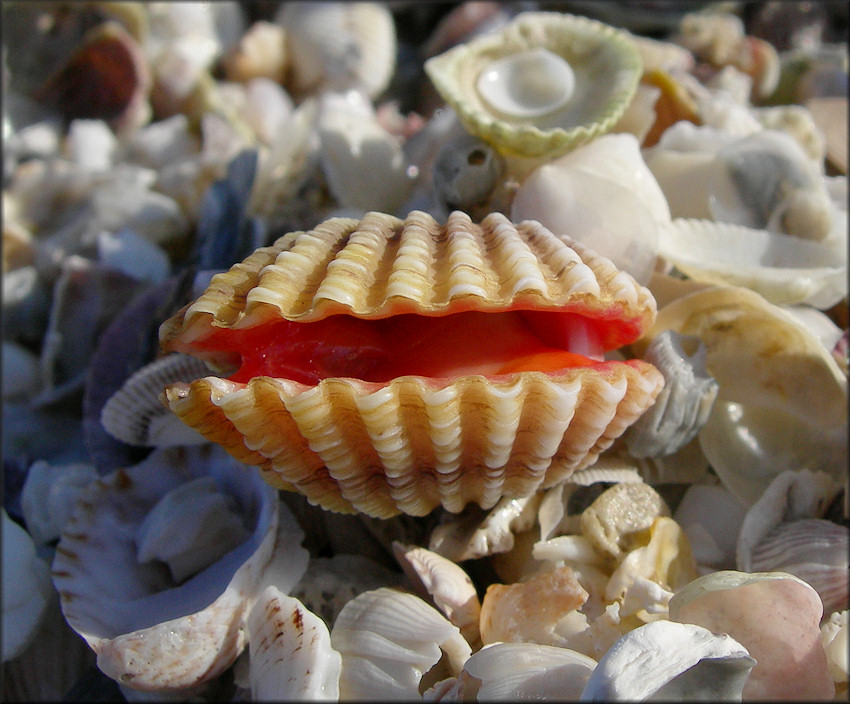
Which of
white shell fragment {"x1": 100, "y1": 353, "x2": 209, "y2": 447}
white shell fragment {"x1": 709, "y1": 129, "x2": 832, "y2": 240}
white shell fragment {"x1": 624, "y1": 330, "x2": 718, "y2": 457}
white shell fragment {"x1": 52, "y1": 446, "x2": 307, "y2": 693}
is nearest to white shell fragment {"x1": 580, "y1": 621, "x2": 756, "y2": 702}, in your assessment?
white shell fragment {"x1": 624, "y1": 330, "x2": 718, "y2": 457}

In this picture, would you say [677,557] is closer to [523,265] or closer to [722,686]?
[722,686]

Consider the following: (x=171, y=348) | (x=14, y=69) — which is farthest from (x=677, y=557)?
(x=14, y=69)

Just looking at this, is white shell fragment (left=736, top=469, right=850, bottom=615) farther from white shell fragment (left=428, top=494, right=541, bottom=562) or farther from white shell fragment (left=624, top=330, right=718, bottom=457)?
white shell fragment (left=428, top=494, right=541, bottom=562)

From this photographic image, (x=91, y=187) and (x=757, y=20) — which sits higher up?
(x=757, y=20)

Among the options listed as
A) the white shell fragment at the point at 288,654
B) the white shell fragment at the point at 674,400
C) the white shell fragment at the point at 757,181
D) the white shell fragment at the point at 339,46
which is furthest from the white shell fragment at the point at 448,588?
the white shell fragment at the point at 339,46

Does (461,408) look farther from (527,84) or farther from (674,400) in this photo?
(527,84)

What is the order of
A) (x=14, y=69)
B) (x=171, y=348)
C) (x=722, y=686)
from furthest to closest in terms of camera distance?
1. (x=14, y=69)
2. (x=171, y=348)
3. (x=722, y=686)

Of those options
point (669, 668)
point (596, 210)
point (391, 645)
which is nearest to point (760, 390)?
point (596, 210)
